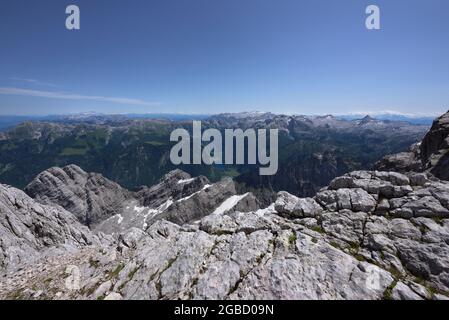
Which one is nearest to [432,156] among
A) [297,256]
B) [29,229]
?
[297,256]

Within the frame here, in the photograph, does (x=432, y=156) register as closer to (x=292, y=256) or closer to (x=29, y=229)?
(x=292, y=256)

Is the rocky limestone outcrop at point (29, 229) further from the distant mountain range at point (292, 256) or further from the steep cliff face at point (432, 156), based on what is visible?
the steep cliff face at point (432, 156)

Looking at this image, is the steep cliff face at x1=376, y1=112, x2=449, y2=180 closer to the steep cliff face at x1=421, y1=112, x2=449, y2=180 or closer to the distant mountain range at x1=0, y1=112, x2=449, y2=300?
the steep cliff face at x1=421, y1=112, x2=449, y2=180

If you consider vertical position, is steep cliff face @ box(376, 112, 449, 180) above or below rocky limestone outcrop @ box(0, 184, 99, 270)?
above

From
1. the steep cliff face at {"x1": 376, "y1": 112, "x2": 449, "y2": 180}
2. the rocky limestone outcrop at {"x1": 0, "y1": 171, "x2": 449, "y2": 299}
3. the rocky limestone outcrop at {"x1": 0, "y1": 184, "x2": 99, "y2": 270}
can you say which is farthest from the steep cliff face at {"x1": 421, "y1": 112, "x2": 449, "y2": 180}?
the rocky limestone outcrop at {"x1": 0, "y1": 184, "x2": 99, "y2": 270}

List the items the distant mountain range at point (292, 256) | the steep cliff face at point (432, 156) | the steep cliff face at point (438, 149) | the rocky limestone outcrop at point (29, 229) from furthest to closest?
the rocky limestone outcrop at point (29, 229)
the steep cliff face at point (432, 156)
the steep cliff face at point (438, 149)
the distant mountain range at point (292, 256)

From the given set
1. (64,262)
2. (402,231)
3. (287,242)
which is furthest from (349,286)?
(64,262)

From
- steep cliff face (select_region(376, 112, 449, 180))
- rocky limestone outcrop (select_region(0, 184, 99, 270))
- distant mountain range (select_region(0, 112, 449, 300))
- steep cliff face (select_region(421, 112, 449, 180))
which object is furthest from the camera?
rocky limestone outcrop (select_region(0, 184, 99, 270))

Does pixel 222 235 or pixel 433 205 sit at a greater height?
pixel 433 205

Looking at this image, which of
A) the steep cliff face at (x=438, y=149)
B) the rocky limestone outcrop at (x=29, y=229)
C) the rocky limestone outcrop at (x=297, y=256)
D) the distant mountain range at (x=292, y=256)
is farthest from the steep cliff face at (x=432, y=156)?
the rocky limestone outcrop at (x=29, y=229)

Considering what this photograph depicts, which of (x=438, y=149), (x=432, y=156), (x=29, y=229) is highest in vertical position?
(x=438, y=149)
